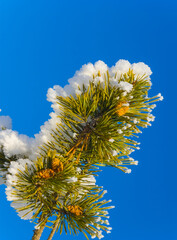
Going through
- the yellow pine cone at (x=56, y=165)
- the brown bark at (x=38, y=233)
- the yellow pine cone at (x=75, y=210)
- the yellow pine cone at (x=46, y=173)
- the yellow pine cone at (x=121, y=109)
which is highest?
the yellow pine cone at (x=121, y=109)

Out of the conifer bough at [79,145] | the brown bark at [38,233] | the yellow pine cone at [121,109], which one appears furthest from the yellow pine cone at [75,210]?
the yellow pine cone at [121,109]

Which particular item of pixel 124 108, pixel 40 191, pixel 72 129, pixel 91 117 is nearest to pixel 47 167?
pixel 40 191

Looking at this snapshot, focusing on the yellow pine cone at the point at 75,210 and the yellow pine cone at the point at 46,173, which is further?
the yellow pine cone at the point at 75,210

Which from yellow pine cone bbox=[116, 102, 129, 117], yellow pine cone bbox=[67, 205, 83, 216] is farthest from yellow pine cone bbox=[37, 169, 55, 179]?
yellow pine cone bbox=[116, 102, 129, 117]

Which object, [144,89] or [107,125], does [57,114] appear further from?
[144,89]

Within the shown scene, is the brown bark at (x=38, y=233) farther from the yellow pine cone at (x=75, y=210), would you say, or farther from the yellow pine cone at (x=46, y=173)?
the yellow pine cone at (x=46, y=173)

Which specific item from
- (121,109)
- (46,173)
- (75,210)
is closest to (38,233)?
(75,210)

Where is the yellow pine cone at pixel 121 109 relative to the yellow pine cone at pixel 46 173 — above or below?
above
